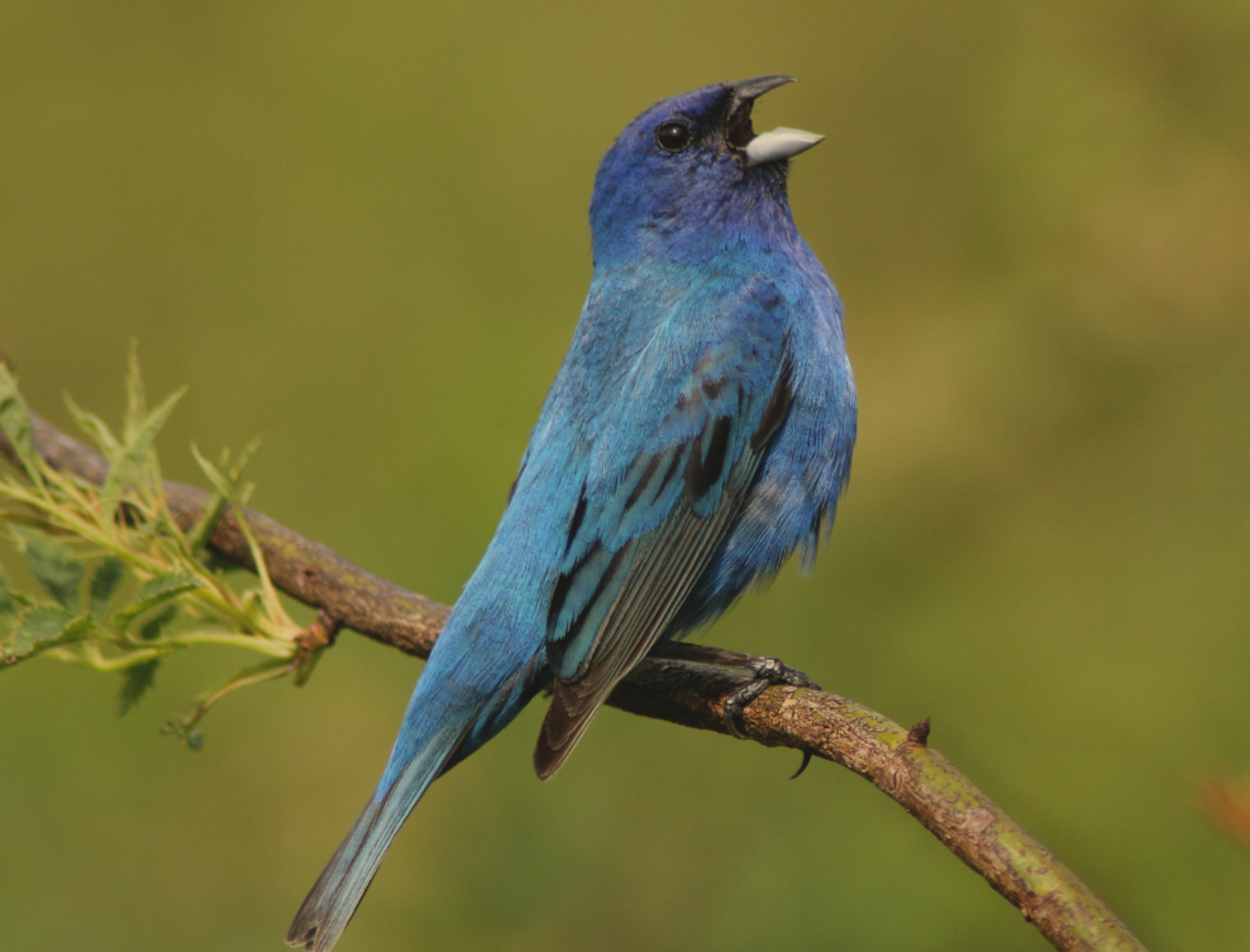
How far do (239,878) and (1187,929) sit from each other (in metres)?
3.15

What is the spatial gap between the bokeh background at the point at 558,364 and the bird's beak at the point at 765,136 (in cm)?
133

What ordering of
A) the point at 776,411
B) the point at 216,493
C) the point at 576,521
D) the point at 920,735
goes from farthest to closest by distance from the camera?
the point at 776,411, the point at 576,521, the point at 216,493, the point at 920,735

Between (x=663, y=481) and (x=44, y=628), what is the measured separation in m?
1.53

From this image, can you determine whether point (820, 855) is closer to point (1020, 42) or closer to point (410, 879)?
point (410, 879)

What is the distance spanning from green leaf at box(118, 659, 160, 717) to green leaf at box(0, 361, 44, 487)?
0.50 metres

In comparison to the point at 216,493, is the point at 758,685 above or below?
above

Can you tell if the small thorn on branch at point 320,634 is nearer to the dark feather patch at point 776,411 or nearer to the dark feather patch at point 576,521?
the dark feather patch at point 576,521

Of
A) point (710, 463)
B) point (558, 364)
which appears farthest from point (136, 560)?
point (558, 364)

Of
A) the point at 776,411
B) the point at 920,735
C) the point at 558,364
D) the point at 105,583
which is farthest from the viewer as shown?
the point at 558,364

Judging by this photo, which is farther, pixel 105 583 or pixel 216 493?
pixel 216 493

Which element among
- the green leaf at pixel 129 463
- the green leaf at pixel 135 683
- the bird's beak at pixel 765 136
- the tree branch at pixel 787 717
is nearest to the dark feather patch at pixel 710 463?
the tree branch at pixel 787 717

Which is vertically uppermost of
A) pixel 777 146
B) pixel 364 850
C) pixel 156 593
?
pixel 777 146

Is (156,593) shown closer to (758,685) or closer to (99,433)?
(99,433)

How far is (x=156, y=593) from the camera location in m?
2.48
